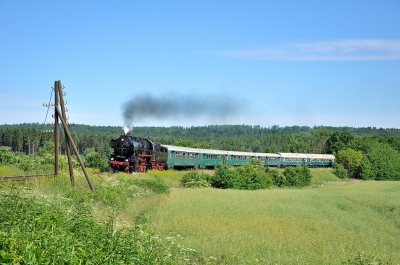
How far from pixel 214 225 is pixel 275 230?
2.40m

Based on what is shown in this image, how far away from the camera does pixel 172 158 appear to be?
144ft

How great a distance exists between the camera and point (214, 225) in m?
17.5

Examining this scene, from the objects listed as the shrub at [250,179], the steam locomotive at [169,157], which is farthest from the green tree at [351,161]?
the shrub at [250,179]

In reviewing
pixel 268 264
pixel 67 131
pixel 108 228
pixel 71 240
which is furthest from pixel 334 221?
pixel 71 240

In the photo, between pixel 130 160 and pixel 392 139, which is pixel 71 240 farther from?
pixel 392 139

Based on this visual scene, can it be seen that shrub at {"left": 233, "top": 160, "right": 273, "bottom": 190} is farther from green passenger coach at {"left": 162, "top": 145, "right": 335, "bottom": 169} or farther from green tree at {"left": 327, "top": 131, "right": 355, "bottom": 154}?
green tree at {"left": 327, "top": 131, "right": 355, "bottom": 154}

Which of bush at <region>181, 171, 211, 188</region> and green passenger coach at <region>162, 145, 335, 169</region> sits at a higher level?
green passenger coach at <region>162, 145, 335, 169</region>

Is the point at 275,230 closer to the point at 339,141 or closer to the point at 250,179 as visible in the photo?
the point at 250,179

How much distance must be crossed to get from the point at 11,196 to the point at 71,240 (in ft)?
11.0

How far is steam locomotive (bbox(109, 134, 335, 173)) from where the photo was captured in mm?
33344

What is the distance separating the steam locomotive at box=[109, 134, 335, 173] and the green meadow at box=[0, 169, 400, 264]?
639cm

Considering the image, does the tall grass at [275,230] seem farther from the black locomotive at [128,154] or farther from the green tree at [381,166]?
the green tree at [381,166]

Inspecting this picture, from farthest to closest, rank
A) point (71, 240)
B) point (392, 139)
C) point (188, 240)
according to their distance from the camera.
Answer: point (392, 139) → point (188, 240) → point (71, 240)

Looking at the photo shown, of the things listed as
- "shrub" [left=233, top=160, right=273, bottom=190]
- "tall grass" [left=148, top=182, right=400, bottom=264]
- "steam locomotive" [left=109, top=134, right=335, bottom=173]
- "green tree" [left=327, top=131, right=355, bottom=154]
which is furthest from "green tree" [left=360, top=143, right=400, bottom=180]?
"tall grass" [left=148, top=182, right=400, bottom=264]
